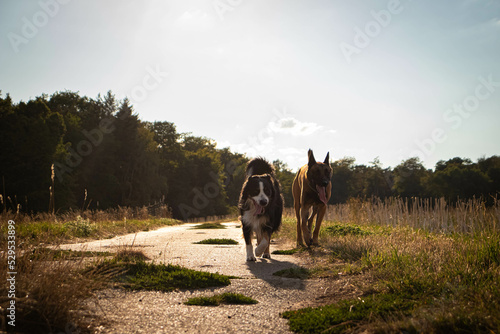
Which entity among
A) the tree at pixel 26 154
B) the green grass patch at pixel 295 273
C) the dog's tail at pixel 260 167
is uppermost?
the tree at pixel 26 154

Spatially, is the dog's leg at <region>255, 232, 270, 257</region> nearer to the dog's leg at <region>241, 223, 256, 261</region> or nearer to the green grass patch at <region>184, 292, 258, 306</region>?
the dog's leg at <region>241, 223, 256, 261</region>

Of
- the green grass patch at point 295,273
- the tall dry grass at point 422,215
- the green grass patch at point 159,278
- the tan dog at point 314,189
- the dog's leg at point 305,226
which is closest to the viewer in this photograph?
the green grass patch at point 159,278

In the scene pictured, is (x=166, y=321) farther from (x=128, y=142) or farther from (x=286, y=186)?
(x=286, y=186)

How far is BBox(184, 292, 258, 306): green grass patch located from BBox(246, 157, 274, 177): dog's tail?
496 cm

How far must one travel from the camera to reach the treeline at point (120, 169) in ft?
107

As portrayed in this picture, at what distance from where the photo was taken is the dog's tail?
870 cm

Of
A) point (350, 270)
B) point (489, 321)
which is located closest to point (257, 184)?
point (350, 270)

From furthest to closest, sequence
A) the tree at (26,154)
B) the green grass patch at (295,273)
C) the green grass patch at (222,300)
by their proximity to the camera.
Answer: the tree at (26,154) → the green grass patch at (295,273) → the green grass patch at (222,300)

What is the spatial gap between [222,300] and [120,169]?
49.1 meters

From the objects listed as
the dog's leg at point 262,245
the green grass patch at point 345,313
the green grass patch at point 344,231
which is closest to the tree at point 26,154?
→ the green grass patch at point 344,231

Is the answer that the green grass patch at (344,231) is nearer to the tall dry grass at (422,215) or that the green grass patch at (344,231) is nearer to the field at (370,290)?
the tall dry grass at (422,215)

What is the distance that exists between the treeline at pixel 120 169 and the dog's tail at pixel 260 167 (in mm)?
9001

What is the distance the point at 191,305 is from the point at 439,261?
9.46ft

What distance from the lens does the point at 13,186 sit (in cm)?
3184
